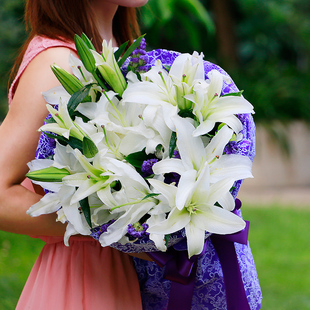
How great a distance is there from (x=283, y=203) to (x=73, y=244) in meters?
6.22

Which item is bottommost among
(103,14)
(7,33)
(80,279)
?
(80,279)

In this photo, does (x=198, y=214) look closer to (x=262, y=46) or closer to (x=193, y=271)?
(x=193, y=271)

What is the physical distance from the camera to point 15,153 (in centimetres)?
139

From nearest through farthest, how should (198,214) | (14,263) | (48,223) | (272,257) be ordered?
(198,214) < (48,223) < (14,263) < (272,257)

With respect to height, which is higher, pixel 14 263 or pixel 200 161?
pixel 200 161

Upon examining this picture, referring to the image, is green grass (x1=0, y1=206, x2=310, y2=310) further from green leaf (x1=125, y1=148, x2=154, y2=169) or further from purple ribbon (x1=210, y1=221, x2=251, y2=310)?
green leaf (x1=125, y1=148, x2=154, y2=169)

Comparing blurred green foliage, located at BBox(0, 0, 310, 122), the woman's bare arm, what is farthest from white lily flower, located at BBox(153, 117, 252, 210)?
blurred green foliage, located at BBox(0, 0, 310, 122)

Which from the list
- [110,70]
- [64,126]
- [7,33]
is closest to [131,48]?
[110,70]

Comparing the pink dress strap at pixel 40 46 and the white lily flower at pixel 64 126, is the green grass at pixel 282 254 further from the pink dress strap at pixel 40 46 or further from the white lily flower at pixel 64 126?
the white lily flower at pixel 64 126

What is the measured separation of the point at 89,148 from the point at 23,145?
0.35 meters

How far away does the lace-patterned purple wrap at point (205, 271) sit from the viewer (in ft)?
4.15

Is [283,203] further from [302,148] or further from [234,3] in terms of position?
[234,3]

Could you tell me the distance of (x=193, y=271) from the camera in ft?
4.31

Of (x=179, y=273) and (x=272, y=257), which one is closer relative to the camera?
(x=179, y=273)
